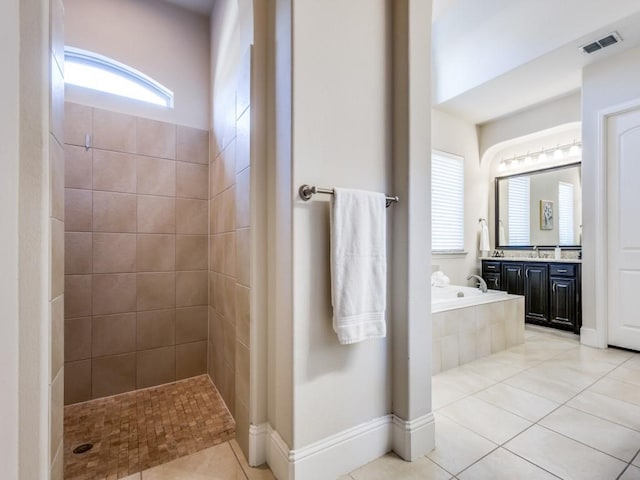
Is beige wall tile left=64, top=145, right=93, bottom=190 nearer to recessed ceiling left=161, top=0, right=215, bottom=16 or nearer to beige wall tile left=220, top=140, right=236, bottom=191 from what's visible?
beige wall tile left=220, top=140, right=236, bottom=191

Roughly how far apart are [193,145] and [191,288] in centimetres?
112

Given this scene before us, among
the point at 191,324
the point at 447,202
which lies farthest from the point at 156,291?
the point at 447,202

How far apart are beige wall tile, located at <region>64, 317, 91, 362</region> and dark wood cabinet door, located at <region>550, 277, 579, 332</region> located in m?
4.53

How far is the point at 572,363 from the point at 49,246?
137 inches

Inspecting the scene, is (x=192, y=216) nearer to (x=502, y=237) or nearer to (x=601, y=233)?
(x=601, y=233)

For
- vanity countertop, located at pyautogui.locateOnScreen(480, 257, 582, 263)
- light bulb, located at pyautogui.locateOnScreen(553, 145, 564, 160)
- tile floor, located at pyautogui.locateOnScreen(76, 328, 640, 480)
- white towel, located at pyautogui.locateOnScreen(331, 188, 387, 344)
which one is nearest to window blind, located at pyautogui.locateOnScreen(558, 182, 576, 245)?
light bulb, located at pyautogui.locateOnScreen(553, 145, 564, 160)

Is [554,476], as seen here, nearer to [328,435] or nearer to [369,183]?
[328,435]

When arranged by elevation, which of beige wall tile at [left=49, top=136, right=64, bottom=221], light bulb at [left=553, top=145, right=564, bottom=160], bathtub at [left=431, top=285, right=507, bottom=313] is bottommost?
bathtub at [left=431, top=285, right=507, bottom=313]

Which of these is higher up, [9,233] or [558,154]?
[558,154]

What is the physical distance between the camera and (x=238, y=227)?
1564 mm

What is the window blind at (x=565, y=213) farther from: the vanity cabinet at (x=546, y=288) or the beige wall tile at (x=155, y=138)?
the beige wall tile at (x=155, y=138)

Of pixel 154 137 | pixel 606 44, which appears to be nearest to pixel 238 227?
pixel 154 137

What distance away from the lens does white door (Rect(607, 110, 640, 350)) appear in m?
2.74

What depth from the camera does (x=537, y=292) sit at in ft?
12.1
